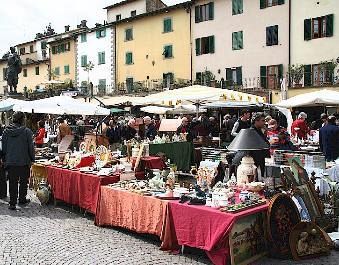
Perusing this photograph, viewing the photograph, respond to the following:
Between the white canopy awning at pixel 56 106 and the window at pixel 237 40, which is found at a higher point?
the window at pixel 237 40

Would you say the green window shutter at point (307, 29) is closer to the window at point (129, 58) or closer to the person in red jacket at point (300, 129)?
the person in red jacket at point (300, 129)

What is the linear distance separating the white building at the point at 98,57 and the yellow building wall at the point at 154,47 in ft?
3.78

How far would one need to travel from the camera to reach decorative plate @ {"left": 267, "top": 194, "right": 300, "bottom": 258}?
5.48 metres

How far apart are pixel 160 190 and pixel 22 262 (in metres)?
1.98

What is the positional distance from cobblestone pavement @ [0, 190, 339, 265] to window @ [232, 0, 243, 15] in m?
26.6

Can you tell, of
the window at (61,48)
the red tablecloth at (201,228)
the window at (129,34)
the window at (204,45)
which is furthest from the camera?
the window at (61,48)

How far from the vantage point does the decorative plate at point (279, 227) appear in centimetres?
548

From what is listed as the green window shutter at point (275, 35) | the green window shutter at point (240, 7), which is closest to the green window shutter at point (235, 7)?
the green window shutter at point (240, 7)

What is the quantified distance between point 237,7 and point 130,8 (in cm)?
1592

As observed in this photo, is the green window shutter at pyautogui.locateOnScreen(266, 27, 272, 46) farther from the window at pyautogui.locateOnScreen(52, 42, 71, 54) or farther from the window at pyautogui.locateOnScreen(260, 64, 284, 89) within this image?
the window at pyautogui.locateOnScreen(52, 42, 71, 54)

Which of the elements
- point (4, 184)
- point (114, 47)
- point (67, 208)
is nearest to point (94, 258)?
point (67, 208)

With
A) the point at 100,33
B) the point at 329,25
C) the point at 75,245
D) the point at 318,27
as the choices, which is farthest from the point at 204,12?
the point at 75,245

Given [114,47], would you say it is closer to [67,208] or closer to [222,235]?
[67,208]

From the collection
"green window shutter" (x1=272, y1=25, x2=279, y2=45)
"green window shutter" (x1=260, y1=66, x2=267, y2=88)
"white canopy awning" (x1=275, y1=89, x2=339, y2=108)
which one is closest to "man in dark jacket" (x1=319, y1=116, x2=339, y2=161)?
"white canopy awning" (x1=275, y1=89, x2=339, y2=108)
